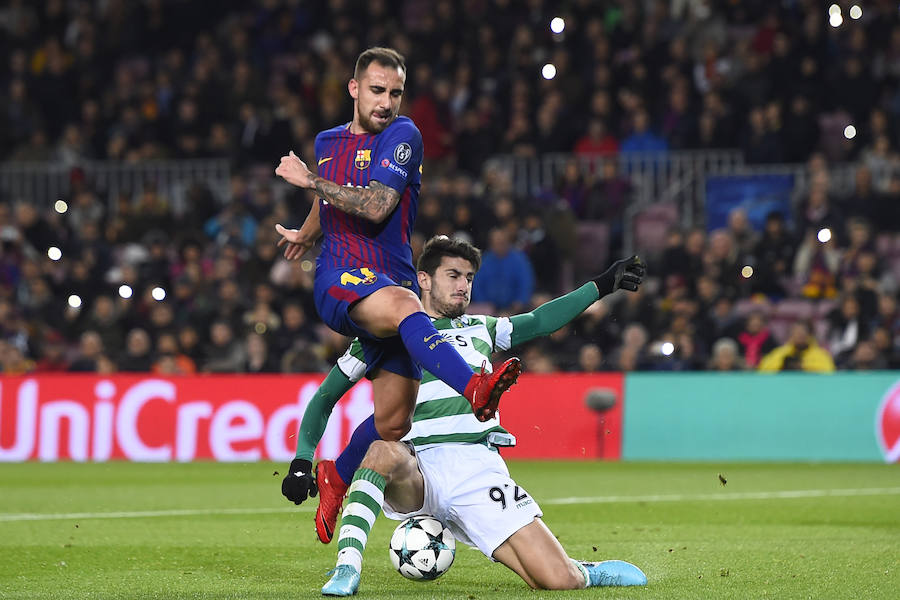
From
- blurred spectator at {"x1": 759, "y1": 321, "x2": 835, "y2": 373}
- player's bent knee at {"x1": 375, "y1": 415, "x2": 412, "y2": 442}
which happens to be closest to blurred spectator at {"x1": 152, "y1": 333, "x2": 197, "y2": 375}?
blurred spectator at {"x1": 759, "y1": 321, "x2": 835, "y2": 373}

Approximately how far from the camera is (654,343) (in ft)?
50.5

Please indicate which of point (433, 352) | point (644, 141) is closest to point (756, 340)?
point (644, 141)

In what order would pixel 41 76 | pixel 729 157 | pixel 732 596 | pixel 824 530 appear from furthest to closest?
pixel 41 76 → pixel 729 157 → pixel 824 530 → pixel 732 596

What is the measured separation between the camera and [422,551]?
622 cm

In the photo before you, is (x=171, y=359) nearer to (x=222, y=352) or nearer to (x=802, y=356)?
(x=222, y=352)

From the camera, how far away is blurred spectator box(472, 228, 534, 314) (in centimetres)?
1614

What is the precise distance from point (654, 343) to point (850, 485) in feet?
13.1

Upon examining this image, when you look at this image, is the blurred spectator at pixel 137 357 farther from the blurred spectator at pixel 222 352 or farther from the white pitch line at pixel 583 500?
the white pitch line at pixel 583 500

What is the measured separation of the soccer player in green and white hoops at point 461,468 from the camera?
601 cm

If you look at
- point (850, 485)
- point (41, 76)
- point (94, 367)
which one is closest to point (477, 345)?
point (850, 485)

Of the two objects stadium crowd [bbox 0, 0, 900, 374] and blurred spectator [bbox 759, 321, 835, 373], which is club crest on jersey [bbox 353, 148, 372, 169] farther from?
blurred spectator [bbox 759, 321, 835, 373]

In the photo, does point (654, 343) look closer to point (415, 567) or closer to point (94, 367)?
point (94, 367)

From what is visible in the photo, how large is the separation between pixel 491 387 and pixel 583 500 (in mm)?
5466

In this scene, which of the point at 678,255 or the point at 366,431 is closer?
the point at 366,431
